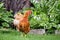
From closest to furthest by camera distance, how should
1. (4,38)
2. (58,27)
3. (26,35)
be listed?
(4,38), (26,35), (58,27)

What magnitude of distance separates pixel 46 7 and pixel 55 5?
0.49 metres

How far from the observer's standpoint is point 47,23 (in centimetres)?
1006

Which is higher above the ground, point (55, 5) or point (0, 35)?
point (55, 5)

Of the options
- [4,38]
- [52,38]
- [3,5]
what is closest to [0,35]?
[4,38]

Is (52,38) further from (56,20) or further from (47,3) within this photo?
(47,3)

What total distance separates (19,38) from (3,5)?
279 cm

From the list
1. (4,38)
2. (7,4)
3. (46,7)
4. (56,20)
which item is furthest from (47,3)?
(4,38)

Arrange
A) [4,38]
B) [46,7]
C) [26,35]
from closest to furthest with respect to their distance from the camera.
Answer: [4,38], [26,35], [46,7]

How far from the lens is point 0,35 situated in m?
8.76

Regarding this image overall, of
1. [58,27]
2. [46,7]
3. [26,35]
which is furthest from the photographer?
[46,7]

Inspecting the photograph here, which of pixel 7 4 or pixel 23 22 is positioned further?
pixel 7 4

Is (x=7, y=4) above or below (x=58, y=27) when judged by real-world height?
above

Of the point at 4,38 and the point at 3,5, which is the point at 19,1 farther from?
the point at 4,38

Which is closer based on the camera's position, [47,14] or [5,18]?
[5,18]
